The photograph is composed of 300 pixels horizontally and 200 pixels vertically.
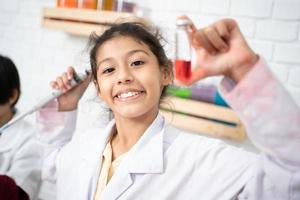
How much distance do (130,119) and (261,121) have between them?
0.40 meters

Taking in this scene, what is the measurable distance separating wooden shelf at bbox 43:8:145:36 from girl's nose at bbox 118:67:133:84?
1.14 ft

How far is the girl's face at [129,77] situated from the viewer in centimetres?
72

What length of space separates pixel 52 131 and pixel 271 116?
756 mm

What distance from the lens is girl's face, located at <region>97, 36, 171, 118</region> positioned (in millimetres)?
715

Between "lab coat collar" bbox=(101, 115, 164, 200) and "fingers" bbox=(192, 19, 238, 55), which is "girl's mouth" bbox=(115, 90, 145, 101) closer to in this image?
"lab coat collar" bbox=(101, 115, 164, 200)

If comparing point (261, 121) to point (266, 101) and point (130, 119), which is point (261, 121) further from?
point (130, 119)

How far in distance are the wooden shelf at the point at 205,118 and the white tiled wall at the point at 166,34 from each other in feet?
0.59

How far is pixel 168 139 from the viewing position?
0.74 m

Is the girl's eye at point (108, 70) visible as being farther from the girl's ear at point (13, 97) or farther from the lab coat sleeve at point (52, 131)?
the girl's ear at point (13, 97)

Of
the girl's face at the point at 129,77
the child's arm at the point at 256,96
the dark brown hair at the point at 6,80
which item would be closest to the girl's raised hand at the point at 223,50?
the child's arm at the point at 256,96

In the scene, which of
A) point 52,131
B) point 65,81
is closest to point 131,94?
point 65,81

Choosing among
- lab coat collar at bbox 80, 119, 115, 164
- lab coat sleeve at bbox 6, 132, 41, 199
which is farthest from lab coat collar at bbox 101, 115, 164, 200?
lab coat sleeve at bbox 6, 132, 41, 199

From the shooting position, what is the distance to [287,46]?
3.04ft

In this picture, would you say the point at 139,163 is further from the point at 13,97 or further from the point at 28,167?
the point at 13,97
